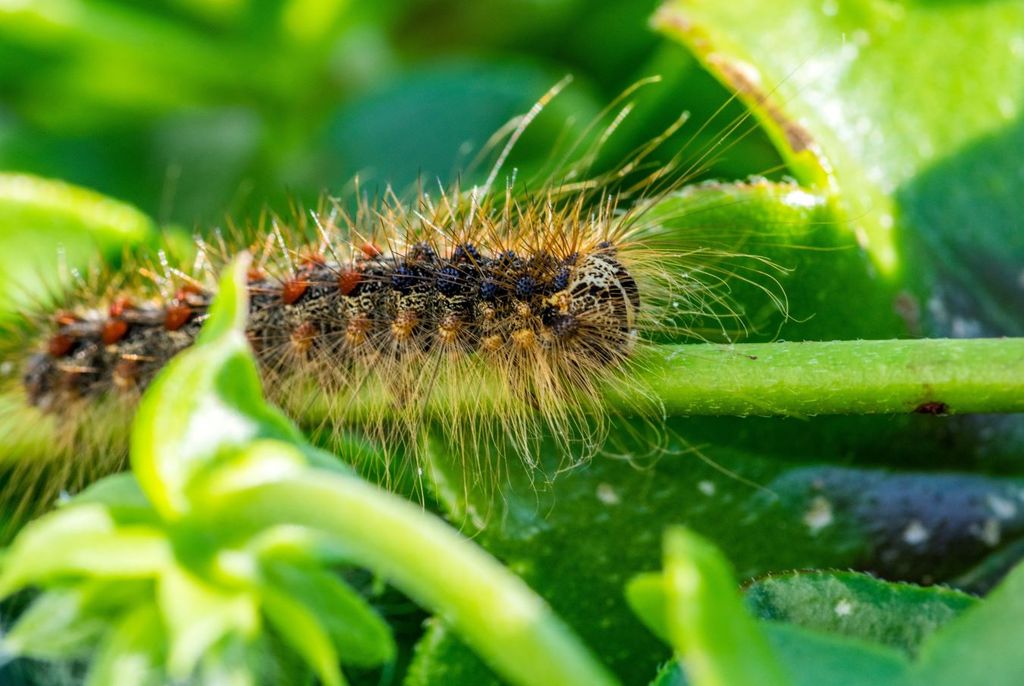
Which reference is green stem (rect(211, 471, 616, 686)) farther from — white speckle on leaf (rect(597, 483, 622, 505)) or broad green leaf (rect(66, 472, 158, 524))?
white speckle on leaf (rect(597, 483, 622, 505))

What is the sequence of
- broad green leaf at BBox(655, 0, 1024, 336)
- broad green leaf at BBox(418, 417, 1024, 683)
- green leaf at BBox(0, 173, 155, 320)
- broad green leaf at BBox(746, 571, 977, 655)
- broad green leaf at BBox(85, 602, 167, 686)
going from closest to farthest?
broad green leaf at BBox(85, 602, 167, 686) < broad green leaf at BBox(746, 571, 977, 655) < broad green leaf at BBox(418, 417, 1024, 683) < broad green leaf at BBox(655, 0, 1024, 336) < green leaf at BBox(0, 173, 155, 320)

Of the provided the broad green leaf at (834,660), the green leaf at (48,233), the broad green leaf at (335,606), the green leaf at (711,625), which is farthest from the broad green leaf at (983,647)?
the green leaf at (48,233)

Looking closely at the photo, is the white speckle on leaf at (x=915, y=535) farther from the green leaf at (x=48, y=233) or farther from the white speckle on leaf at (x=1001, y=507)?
the green leaf at (x=48, y=233)

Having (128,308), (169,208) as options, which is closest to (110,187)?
(169,208)

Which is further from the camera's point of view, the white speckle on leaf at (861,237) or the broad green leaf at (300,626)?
the white speckle on leaf at (861,237)

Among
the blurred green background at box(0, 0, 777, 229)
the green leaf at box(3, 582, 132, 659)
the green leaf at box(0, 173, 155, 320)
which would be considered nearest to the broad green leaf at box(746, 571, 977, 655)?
the green leaf at box(3, 582, 132, 659)

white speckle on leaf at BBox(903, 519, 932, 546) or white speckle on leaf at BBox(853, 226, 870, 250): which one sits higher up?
white speckle on leaf at BBox(853, 226, 870, 250)
